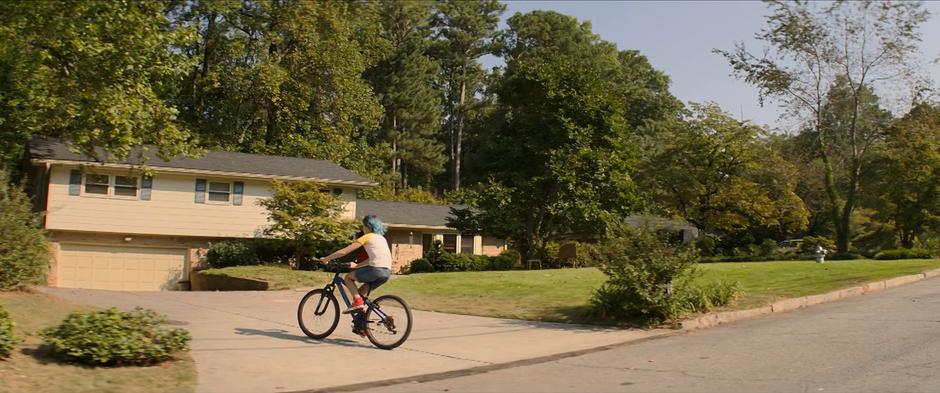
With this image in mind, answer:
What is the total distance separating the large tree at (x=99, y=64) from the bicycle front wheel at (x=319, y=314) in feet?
24.4

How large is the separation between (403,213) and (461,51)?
3053 centimetres

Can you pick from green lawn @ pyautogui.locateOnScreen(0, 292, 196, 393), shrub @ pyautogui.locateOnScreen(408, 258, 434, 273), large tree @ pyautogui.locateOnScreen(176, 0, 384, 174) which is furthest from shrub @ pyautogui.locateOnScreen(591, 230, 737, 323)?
large tree @ pyautogui.locateOnScreen(176, 0, 384, 174)

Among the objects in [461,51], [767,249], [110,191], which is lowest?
[767,249]

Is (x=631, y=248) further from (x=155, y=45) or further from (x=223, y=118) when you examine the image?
(x=223, y=118)

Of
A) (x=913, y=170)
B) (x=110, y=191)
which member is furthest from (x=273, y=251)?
(x=913, y=170)

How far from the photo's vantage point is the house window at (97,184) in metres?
28.5

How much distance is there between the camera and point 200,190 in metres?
30.6

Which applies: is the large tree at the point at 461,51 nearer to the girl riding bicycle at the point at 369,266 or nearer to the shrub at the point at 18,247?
the shrub at the point at 18,247

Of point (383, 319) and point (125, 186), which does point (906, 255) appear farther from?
point (125, 186)

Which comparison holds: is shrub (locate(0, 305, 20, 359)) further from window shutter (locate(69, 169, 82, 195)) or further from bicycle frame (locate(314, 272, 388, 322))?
window shutter (locate(69, 169, 82, 195))

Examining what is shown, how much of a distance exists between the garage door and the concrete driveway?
16.7m

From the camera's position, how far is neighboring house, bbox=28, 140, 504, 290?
92.2ft

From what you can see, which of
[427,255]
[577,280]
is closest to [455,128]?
[427,255]

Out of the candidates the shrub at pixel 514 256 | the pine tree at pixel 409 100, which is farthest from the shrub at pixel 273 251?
the pine tree at pixel 409 100
